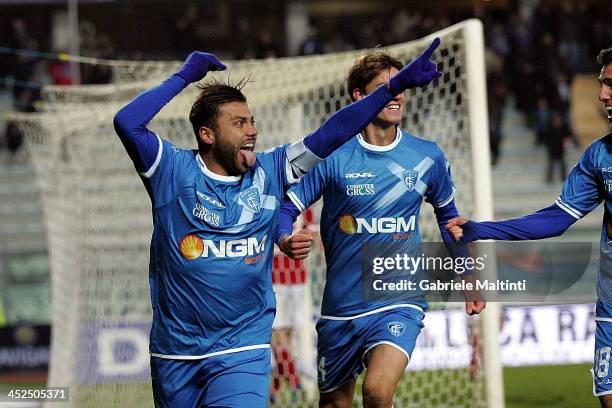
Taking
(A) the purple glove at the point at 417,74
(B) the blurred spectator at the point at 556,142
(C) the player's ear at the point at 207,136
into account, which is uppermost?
(B) the blurred spectator at the point at 556,142

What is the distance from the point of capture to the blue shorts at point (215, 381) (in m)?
4.98

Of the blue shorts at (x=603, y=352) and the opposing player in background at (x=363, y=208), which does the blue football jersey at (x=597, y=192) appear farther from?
the opposing player in background at (x=363, y=208)

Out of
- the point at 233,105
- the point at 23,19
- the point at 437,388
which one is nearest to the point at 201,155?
the point at 233,105

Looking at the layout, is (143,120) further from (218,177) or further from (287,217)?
(287,217)

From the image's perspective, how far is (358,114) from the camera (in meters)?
5.00

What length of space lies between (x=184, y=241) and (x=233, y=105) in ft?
2.30

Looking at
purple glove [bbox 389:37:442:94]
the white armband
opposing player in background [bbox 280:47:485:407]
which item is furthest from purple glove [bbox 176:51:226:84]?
opposing player in background [bbox 280:47:485:407]

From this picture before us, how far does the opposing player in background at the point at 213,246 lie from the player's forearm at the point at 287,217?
1.59 ft

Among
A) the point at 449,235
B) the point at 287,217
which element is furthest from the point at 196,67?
the point at 449,235

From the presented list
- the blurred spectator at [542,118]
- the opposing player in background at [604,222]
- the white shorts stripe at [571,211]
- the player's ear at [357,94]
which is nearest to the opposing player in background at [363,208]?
the player's ear at [357,94]

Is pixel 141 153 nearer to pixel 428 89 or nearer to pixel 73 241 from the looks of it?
pixel 428 89

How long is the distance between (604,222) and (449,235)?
985 millimetres

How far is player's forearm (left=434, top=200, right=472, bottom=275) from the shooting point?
6117 mm

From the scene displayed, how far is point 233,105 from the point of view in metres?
5.18
